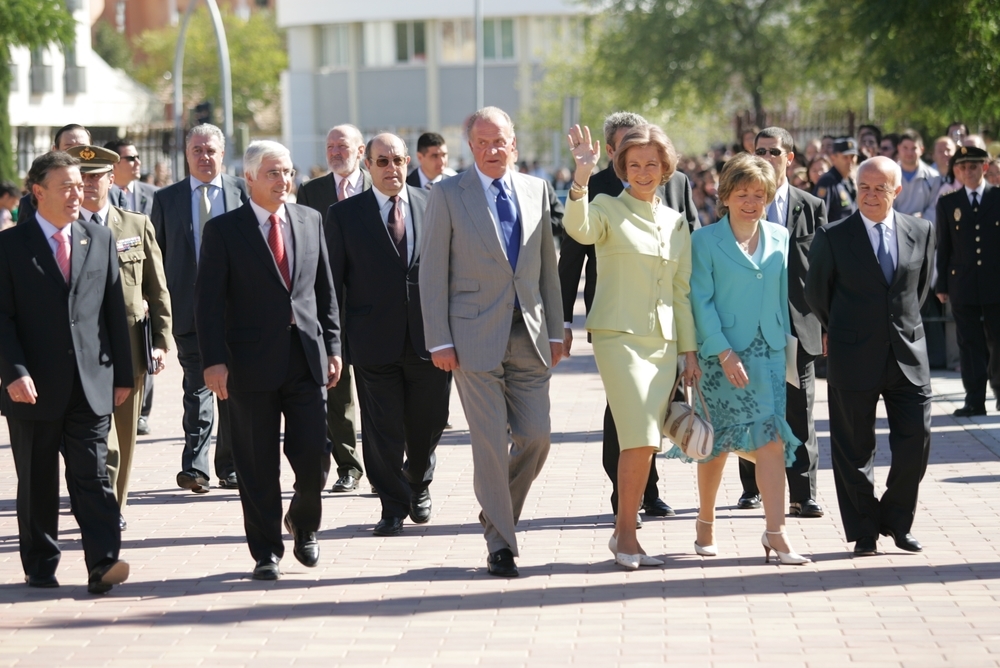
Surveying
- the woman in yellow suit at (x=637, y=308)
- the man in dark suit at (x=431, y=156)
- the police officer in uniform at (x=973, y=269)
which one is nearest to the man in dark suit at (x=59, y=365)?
the woman in yellow suit at (x=637, y=308)

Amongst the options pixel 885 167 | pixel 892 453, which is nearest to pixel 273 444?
pixel 892 453

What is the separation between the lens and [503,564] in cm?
711

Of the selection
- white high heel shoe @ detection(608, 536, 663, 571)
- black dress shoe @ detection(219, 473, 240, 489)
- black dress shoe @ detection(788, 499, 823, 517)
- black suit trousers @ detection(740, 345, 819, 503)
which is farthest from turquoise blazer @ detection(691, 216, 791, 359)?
black dress shoe @ detection(219, 473, 240, 489)

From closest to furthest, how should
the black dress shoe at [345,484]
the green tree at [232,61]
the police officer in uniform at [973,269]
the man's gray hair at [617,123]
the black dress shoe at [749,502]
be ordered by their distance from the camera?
the man's gray hair at [617,123], the black dress shoe at [749,502], the black dress shoe at [345,484], the police officer in uniform at [973,269], the green tree at [232,61]

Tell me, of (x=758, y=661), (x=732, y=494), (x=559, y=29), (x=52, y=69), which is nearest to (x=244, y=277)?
(x=758, y=661)

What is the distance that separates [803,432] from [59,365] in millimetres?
4128

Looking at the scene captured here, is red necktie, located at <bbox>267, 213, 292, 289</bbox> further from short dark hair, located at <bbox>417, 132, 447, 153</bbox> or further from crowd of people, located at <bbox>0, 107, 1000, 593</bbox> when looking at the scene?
short dark hair, located at <bbox>417, 132, 447, 153</bbox>

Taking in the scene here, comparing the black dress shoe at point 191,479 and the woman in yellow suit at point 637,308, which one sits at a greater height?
the woman in yellow suit at point 637,308

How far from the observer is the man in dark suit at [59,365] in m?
6.87

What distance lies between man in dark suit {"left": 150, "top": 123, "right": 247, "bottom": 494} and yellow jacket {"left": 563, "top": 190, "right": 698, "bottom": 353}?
342 centimetres

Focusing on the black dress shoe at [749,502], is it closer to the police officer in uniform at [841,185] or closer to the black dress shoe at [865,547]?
the black dress shoe at [865,547]

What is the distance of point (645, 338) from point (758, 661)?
190 centimetres

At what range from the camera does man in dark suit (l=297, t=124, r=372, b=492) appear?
32.2ft

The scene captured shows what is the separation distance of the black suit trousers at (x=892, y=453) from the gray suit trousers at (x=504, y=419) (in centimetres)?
149
